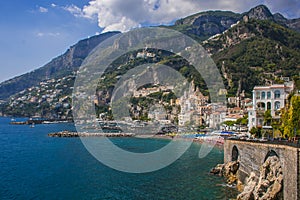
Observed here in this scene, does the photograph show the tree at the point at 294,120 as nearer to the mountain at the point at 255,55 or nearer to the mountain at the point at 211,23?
the mountain at the point at 255,55

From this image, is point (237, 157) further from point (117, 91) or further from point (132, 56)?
point (132, 56)

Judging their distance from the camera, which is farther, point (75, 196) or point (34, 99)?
point (34, 99)

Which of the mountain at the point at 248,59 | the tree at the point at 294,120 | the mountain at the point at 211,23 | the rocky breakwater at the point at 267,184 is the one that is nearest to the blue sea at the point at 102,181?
the rocky breakwater at the point at 267,184

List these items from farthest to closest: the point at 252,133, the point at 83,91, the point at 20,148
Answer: the point at 83,91
the point at 20,148
the point at 252,133

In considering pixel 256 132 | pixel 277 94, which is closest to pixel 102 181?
pixel 256 132

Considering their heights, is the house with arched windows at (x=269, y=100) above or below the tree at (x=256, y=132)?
above

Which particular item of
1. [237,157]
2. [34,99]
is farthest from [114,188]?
[34,99]

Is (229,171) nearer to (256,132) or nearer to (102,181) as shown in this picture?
(102,181)
